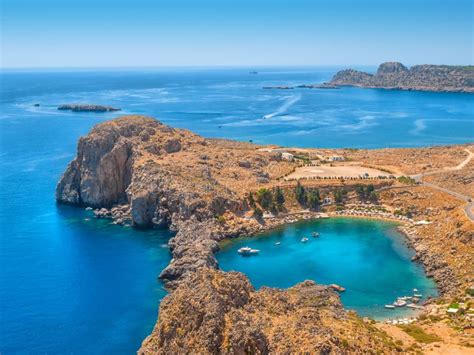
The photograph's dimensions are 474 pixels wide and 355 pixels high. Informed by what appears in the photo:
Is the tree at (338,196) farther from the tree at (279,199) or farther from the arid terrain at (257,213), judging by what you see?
the tree at (279,199)

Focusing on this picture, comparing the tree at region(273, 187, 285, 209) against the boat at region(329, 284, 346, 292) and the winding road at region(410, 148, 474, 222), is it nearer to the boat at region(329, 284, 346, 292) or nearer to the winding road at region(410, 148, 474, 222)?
the winding road at region(410, 148, 474, 222)

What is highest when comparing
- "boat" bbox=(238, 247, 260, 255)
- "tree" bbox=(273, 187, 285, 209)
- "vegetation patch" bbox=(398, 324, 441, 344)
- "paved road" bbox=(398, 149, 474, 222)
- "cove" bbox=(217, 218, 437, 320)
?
"paved road" bbox=(398, 149, 474, 222)

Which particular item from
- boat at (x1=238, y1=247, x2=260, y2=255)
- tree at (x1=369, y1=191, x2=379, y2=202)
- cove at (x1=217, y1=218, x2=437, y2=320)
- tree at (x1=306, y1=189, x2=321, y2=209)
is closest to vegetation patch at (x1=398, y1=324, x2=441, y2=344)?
cove at (x1=217, y1=218, x2=437, y2=320)

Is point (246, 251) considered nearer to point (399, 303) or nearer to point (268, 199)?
point (268, 199)

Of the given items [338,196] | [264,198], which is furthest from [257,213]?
[338,196]

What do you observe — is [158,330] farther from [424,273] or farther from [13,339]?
[424,273]

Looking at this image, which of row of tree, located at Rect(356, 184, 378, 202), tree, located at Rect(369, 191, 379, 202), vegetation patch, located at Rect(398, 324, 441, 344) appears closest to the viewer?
vegetation patch, located at Rect(398, 324, 441, 344)

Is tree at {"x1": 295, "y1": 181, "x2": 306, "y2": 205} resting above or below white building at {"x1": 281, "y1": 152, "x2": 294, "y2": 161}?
below
